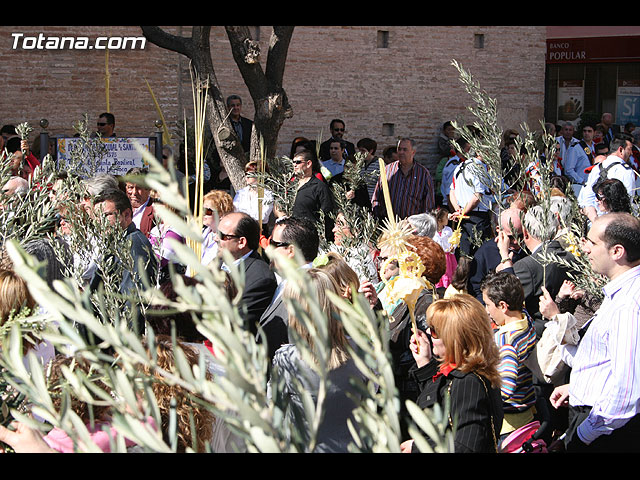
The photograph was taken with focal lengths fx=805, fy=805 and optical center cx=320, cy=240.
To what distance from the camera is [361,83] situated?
53.0 feet

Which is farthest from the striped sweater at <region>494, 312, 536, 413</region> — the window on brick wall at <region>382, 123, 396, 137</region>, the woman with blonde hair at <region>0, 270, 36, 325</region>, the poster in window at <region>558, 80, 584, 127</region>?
the poster in window at <region>558, 80, 584, 127</region>

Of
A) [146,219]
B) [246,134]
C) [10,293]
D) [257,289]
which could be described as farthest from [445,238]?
[246,134]

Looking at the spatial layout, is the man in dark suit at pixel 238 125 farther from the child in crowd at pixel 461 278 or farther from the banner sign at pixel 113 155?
the child in crowd at pixel 461 278

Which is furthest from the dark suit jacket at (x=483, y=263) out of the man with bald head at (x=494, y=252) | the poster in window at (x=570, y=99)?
the poster in window at (x=570, y=99)

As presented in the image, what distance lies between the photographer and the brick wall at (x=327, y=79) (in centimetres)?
1391

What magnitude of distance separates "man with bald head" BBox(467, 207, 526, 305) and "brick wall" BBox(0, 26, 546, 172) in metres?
9.47

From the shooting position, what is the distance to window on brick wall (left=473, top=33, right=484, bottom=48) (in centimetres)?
1683

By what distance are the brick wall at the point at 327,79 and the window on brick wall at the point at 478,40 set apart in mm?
75

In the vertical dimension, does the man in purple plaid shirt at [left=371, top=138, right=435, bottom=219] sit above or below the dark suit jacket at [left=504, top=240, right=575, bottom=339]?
above

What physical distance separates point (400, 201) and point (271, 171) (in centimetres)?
147

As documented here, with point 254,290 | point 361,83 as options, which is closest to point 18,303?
point 254,290

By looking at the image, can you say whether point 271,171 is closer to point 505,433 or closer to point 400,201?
point 400,201

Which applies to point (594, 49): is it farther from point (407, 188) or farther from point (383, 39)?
point (407, 188)

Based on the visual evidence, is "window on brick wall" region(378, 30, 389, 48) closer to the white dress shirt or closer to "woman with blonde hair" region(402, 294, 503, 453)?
the white dress shirt
